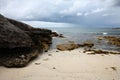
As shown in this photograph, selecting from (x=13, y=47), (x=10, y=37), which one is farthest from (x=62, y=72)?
(x=10, y=37)

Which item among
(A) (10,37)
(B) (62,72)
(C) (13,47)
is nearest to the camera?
(B) (62,72)

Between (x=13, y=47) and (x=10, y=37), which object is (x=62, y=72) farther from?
(x=10, y=37)

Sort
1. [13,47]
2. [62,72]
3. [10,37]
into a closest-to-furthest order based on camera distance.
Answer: [62,72] < [13,47] < [10,37]

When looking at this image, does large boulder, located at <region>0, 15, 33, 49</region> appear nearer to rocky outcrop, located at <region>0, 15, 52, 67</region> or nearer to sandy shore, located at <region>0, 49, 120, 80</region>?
rocky outcrop, located at <region>0, 15, 52, 67</region>

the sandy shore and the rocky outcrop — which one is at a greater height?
the rocky outcrop

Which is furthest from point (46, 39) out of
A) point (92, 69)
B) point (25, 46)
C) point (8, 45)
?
point (92, 69)

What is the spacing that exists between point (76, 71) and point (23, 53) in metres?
4.99

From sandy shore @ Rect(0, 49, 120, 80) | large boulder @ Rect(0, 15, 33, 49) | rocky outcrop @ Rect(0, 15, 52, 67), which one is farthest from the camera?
large boulder @ Rect(0, 15, 33, 49)

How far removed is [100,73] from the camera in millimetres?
10812

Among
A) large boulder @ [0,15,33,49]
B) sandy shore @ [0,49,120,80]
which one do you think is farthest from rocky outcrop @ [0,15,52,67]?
sandy shore @ [0,49,120,80]

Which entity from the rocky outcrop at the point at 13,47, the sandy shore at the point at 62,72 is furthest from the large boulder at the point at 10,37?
the sandy shore at the point at 62,72

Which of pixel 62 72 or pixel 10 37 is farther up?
pixel 10 37

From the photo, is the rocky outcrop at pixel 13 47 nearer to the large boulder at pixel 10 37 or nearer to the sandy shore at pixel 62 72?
the large boulder at pixel 10 37

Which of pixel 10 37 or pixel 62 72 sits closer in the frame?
pixel 62 72
